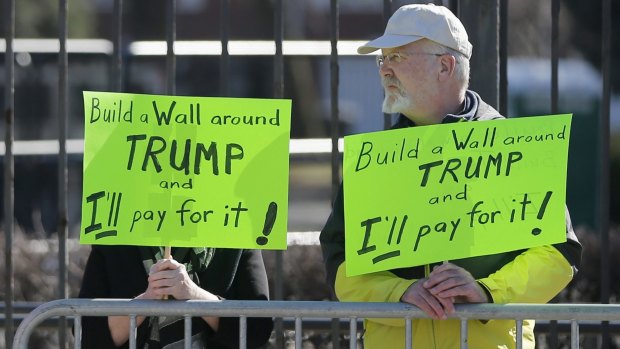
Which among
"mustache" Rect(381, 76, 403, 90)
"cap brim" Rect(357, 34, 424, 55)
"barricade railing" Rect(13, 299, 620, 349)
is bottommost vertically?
"barricade railing" Rect(13, 299, 620, 349)

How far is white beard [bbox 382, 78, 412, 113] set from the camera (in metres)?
3.37

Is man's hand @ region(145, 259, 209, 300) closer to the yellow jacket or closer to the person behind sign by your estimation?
the person behind sign

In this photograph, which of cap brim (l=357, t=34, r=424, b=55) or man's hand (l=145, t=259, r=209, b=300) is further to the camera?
cap brim (l=357, t=34, r=424, b=55)

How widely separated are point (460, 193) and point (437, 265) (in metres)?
0.27

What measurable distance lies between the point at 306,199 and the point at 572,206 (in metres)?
1.22

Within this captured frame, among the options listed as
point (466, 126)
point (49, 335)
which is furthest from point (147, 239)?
point (49, 335)

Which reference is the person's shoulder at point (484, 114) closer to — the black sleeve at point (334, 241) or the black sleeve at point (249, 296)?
the black sleeve at point (334, 241)

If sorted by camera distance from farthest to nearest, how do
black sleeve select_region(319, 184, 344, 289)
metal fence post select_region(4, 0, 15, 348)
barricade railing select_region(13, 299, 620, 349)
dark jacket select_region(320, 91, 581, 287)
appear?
metal fence post select_region(4, 0, 15, 348), black sleeve select_region(319, 184, 344, 289), dark jacket select_region(320, 91, 581, 287), barricade railing select_region(13, 299, 620, 349)

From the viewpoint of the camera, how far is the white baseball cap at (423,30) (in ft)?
11.1

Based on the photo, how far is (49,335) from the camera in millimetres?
5562

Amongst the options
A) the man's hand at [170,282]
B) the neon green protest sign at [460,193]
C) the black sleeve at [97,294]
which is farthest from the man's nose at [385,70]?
the black sleeve at [97,294]

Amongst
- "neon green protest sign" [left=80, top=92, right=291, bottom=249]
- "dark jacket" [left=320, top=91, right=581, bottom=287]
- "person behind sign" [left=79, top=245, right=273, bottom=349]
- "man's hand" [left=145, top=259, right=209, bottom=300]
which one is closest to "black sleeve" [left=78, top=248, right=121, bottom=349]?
"person behind sign" [left=79, top=245, right=273, bottom=349]

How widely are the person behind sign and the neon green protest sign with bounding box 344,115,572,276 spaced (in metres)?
0.43

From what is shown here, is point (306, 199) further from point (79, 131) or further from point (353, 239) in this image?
point (353, 239)
